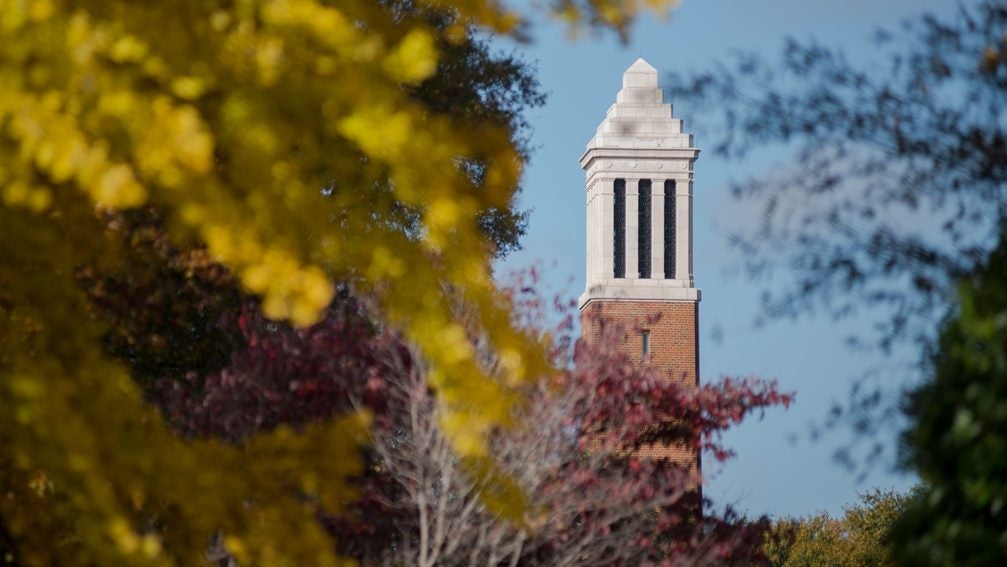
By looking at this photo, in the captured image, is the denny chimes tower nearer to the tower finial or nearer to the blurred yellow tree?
the tower finial

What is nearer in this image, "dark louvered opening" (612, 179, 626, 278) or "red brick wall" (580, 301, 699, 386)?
"red brick wall" (580, 301, 699, 386)

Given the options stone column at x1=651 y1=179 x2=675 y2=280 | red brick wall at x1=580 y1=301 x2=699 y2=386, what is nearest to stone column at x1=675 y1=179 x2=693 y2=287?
stone column at x1=651 y1=179 x2=675 y2=280

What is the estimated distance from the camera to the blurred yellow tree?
10.4ft

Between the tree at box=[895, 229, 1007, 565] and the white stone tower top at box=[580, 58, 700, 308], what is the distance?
37652 mm

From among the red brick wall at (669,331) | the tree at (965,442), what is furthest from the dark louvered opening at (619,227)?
the tree at (965,442)

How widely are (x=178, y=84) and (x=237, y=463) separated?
5.97 feet

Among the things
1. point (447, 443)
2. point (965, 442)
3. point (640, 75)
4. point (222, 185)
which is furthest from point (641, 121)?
point (222, 185)

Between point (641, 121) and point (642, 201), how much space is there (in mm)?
2368

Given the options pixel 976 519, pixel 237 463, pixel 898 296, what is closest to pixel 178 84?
pixel 237 463

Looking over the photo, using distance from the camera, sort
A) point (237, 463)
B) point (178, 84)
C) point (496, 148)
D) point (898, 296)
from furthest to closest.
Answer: point (898, 296), point (237, 463), point (496, 148), point (178, 84)

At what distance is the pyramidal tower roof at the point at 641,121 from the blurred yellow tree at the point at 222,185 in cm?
3963

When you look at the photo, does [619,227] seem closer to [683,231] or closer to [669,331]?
[683,231]

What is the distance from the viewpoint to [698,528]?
10.8 meters

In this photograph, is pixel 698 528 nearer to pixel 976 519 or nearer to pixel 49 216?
pixel 976 519
